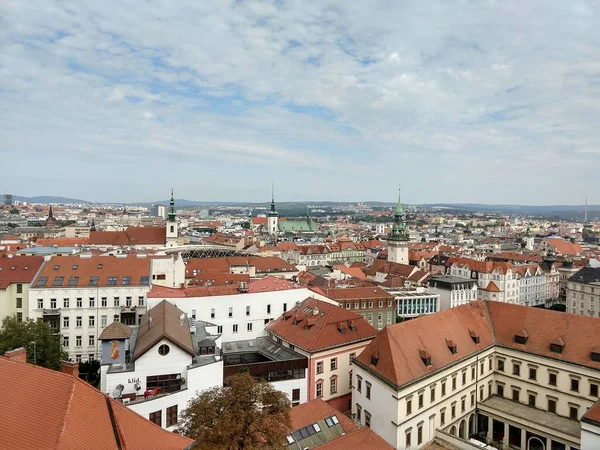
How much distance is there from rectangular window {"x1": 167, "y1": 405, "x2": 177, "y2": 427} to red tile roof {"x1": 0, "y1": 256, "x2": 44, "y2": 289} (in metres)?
30.0

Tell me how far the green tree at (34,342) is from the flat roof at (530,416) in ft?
131

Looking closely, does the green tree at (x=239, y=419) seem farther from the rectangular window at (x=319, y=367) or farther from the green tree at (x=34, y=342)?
the green tree at (x=34, y=342)

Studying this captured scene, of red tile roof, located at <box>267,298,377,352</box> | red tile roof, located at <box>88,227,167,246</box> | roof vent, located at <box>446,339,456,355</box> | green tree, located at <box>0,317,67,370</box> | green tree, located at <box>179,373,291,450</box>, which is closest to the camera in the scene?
green tree, located at <box>179,373,291,450</box>

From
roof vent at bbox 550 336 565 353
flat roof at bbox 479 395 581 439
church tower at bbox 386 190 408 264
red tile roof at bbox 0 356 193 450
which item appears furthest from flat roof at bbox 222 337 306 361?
church tower at bbox 386 190 408 264

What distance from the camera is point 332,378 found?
132 ft

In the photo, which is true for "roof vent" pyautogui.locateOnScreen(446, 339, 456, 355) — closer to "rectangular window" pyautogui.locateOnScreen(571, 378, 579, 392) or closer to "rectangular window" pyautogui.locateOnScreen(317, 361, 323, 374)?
"rectangular window" pyautogui.locateOnScreen(571, 378, 579, 392)

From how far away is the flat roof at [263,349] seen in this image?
134ft

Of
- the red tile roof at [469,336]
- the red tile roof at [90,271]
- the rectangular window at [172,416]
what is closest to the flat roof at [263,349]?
the red tile roof at [469,336]

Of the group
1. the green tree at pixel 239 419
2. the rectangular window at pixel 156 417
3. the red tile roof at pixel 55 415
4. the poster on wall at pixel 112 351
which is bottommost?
the rectangular window at pixel 156 417

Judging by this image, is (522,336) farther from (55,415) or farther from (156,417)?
(55,415)

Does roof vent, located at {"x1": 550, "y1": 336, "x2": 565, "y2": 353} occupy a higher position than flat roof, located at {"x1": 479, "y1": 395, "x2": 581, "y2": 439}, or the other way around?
roof vent, located at {"x1": 550, "y1": 336, "x2": 565, "y2": 353}

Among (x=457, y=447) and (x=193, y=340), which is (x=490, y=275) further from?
(x=193, y=340)

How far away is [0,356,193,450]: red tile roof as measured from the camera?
12.2 metres

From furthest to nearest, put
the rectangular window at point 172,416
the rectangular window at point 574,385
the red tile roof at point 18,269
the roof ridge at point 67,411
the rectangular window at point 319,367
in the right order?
the red tile roof at point 18,269 → the rectangular window at point 319,367 → the rectangular window at point 574,385 → the rectangular window at point 172,416 → the roof ridge at point 67,411
